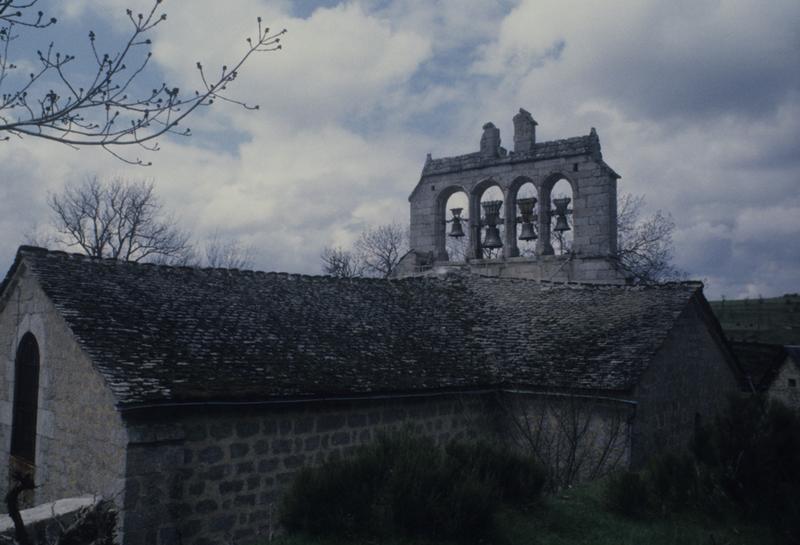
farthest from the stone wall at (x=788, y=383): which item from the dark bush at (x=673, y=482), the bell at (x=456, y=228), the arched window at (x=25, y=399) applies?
the arched window at (x=25, y=399)

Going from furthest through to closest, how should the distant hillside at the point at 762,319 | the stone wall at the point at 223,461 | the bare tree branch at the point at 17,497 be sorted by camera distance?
1. the distant hillside at the point at 762,319
2. the stone wall at the point at 223,461
3. the bare tree branch at the point at 17,497

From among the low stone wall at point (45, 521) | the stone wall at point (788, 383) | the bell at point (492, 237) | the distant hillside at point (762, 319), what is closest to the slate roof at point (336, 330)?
the bell at point (492, 237)

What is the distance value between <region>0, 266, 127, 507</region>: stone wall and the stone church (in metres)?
0.04

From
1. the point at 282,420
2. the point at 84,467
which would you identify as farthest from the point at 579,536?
the point at 84,467

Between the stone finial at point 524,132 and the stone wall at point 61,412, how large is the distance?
999cm

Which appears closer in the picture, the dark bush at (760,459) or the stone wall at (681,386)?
the dark bush at (760,459)

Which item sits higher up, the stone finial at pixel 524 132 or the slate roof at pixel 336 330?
the stone finial at pixel 524 132

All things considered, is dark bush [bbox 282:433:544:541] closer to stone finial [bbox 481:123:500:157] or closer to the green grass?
the green grass

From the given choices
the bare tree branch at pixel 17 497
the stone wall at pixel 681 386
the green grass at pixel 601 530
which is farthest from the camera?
the stone wall at pixel 681 386

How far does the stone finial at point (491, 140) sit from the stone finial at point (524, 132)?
49cm

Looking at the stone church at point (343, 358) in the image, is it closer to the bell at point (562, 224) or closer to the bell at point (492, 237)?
the bell at point (492, 237)

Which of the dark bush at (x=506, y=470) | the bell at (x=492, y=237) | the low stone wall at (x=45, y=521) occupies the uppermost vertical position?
the bell at (x=492, y=237)

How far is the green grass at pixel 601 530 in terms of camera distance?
577 centimetres

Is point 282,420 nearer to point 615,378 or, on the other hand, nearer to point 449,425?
point 449,425
